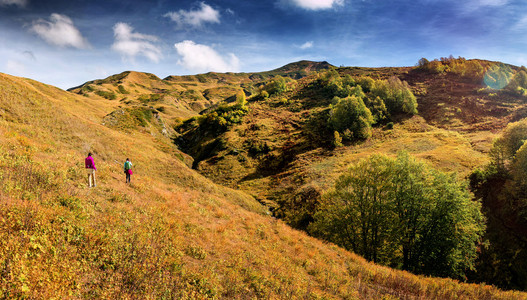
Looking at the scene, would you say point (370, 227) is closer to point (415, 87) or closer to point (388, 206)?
point (388, 206)

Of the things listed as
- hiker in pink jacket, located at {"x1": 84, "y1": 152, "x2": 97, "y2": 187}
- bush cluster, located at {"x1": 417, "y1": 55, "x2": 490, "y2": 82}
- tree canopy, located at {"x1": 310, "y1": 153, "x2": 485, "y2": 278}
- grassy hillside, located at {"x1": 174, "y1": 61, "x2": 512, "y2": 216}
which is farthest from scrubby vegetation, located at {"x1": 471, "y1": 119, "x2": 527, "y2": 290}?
bush cluster, located at {"x1": 417, "y1": 55, "x2": 490, "y2": 82}

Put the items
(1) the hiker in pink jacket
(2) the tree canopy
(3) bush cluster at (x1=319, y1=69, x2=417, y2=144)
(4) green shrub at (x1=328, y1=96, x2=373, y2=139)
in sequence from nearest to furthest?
(1) the hiker in pink jacket < (2) the tree canopy < (4) green shrub at (x1=328, y1=96, x2=373, y2=139) < (3) bush cluster at (x1=319, y1=69, x2=417, y2=144)

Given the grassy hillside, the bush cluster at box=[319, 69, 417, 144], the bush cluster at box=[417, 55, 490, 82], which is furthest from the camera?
the bush cluster at box=[417, 55, 490, 82]

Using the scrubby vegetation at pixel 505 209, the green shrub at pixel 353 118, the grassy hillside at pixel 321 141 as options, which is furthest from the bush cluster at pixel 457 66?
the scrubby vegetation at pixel 505 209

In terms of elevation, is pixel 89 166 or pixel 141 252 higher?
pixel 89 166

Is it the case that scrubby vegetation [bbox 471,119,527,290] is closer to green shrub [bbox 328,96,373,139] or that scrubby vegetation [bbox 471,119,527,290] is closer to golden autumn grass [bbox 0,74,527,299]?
golden autumn grass [bbox 0,74,527,299]

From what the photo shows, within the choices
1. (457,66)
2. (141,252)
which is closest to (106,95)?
(141,252)

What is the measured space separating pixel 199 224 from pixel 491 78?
13407 cm

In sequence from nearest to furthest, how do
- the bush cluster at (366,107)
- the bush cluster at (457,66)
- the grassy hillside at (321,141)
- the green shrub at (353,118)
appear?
the grassy hillside at (321,141) < the green shrub at (353,118) < the bush cluster at (366,107) < the bush cluster at (457,66)

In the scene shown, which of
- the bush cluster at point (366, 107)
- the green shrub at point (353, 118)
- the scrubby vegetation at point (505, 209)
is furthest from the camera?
the bush cluster at point (366, 107)

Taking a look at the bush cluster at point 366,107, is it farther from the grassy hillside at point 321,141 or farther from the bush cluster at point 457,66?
the bush cluster at point 457,66

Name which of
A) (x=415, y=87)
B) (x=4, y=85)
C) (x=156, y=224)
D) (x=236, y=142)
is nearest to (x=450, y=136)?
(x=415, y=87)

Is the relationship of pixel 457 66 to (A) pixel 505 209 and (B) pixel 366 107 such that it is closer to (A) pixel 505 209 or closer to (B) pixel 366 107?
(B) pixel 366 107

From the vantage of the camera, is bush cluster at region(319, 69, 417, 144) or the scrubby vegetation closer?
the scrubby vegetation
